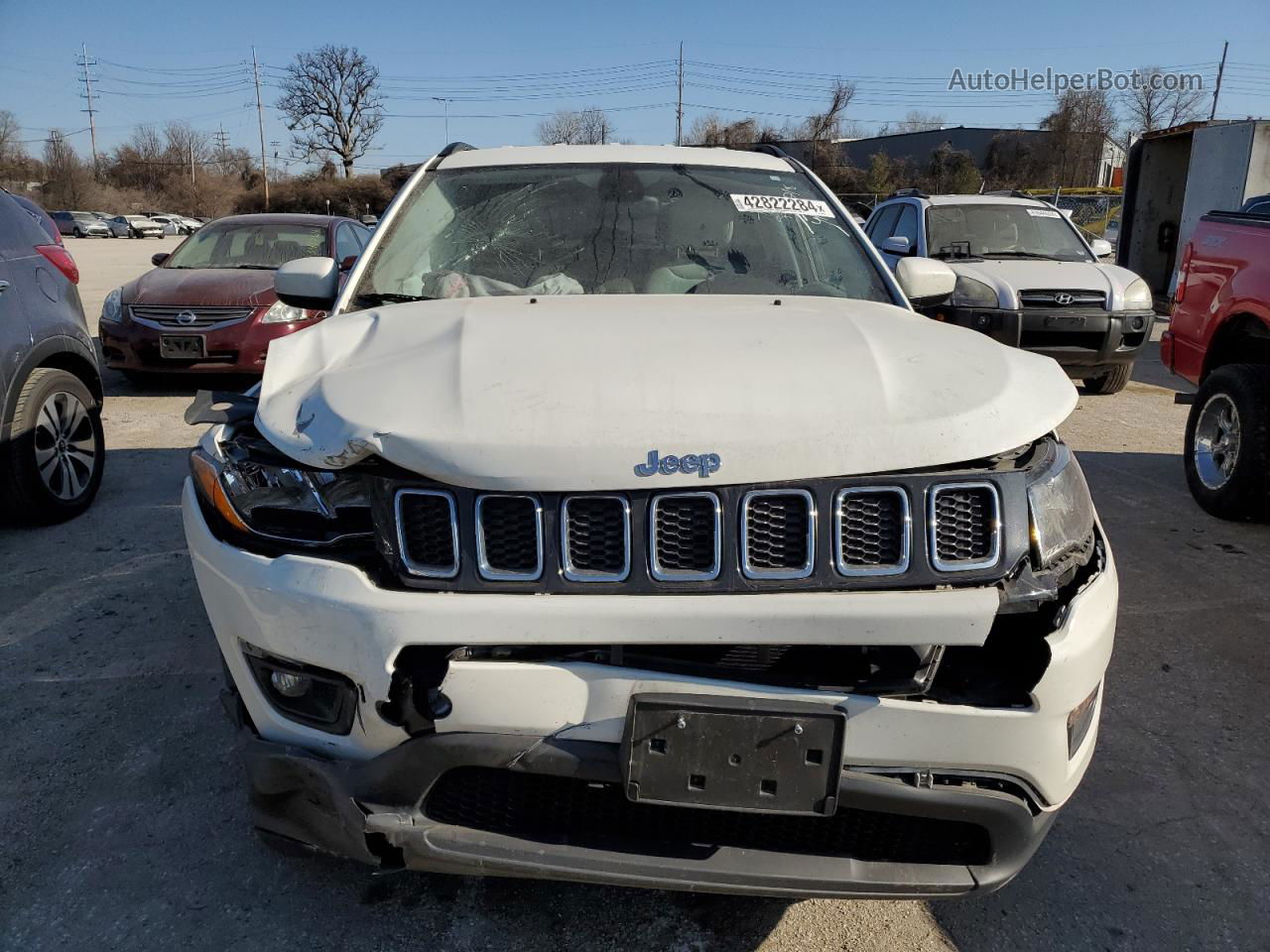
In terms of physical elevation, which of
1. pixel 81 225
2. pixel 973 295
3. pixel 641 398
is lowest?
pixel 81 225

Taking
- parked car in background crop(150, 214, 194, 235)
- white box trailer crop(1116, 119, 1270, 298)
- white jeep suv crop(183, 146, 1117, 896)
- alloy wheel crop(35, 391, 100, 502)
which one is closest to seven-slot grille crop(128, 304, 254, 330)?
alloy wheel crop(35, 391, 100, 502)

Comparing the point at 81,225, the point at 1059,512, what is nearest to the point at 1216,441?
the point at 1059,512

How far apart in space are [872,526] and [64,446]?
4.68 metres

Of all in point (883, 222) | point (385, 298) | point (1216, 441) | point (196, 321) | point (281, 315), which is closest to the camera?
point (385, 298)

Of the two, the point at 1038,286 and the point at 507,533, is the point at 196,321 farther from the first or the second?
the point at 507,533

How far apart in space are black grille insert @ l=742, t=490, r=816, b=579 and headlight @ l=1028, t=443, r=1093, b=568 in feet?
1.53

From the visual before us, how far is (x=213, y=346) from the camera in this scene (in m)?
7.97

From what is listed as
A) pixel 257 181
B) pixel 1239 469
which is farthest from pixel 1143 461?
pixel 257 181

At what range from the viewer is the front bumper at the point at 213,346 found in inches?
314

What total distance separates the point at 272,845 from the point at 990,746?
4.83 ft

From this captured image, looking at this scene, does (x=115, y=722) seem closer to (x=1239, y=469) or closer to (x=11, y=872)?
(x=11, y=872)

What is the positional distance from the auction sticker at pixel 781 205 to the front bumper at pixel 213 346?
574 centimetres

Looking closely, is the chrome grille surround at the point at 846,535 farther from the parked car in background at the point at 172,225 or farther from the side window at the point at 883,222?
the parked car in background at the point at 172,225

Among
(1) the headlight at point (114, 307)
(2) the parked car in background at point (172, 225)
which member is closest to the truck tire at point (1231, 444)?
(1) the headlight at point (114, 307)
